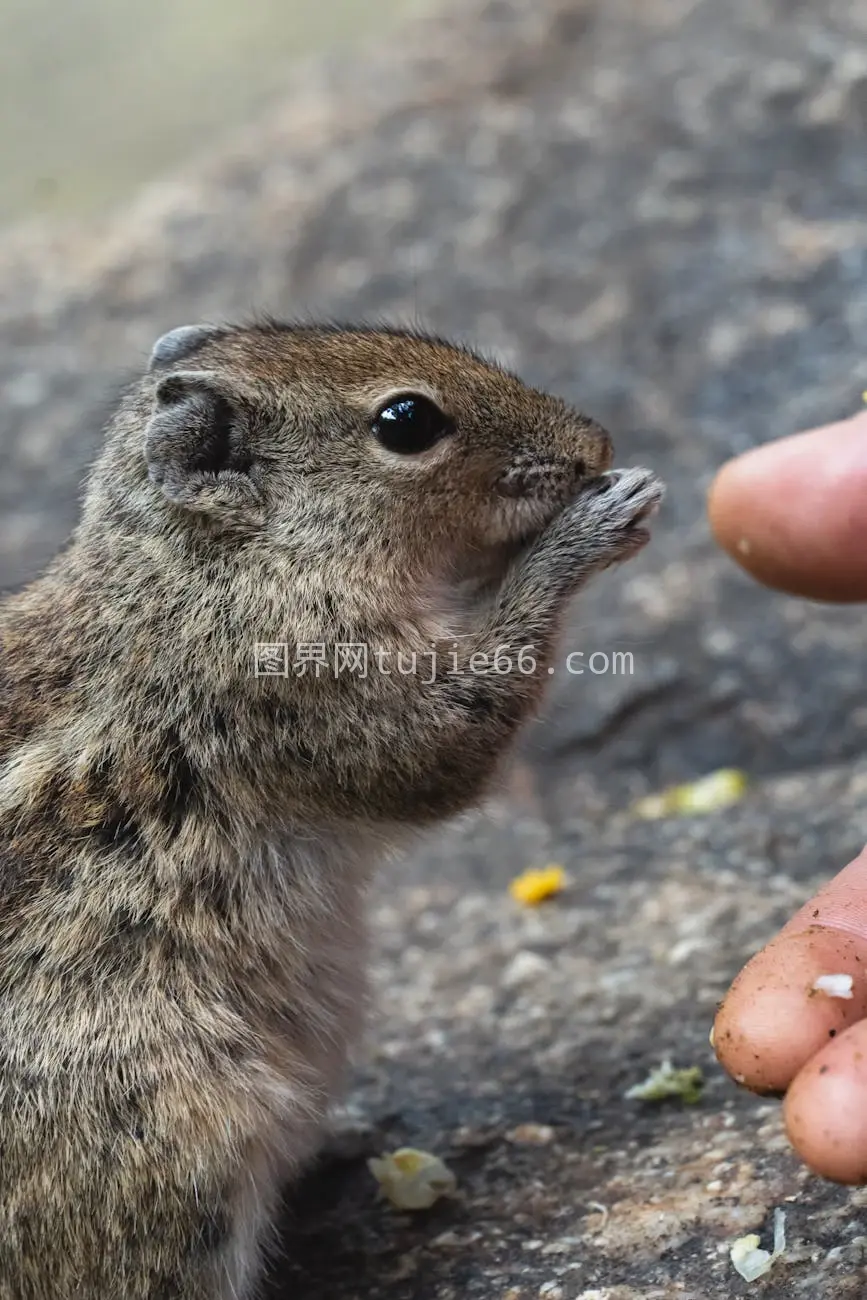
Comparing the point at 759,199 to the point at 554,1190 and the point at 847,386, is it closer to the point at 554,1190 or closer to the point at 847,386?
the point at 847,386

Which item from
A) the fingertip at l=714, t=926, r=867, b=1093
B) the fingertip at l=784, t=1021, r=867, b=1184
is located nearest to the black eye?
the fingertip at l=714, t=926, r=867, b=1093

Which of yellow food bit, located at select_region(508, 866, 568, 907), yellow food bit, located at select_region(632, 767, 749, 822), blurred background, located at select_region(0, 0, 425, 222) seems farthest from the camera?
blurred background, located at select_region(0, 0, 425, 222)

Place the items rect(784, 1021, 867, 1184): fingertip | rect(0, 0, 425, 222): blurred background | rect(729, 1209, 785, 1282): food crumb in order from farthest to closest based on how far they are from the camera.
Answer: rect(0, 0, 425, 222): blurred background
rect(729, 1209, 785, 1282): food crumb
rect(784, 1021, 867, 1184): fingertip

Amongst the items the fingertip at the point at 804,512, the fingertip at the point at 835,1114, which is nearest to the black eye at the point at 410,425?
the fingertip at the point at 804,512

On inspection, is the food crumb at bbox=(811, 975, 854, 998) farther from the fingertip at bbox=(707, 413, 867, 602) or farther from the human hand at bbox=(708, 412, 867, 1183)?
the fingertip at bbox=(707, 413, 867, 602)

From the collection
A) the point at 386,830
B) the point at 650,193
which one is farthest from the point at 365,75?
the point at 386,830

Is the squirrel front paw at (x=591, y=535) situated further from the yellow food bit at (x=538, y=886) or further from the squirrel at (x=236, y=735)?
the yellow food bit at (x=538, y=886)
